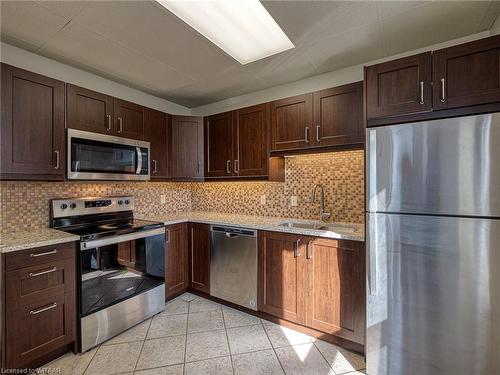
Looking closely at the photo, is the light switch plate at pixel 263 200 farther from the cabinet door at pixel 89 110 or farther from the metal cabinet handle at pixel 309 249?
the cabinet door at pixel 89 110

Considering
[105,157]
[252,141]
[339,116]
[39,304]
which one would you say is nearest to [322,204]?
[339,116]

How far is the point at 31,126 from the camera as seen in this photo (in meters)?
1.87

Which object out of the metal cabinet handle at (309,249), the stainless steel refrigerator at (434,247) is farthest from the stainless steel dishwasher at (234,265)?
the stainless steel refrigerator at (434,247)

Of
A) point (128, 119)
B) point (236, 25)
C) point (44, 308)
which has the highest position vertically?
point (236, 25)

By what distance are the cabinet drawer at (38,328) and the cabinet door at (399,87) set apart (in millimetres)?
2672

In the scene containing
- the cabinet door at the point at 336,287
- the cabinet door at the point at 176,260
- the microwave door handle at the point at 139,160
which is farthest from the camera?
the cabinet door at the point at 176,260

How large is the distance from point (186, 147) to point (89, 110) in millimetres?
1097

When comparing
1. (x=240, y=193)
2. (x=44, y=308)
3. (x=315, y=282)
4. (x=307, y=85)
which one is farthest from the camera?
(x=240, y=193)

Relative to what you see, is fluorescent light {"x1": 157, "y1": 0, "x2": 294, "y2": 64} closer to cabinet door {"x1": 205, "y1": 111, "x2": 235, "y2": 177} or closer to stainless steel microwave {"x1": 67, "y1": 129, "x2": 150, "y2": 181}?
cabinet door {"x1": 205, "y1": 111, "x2": 235, "y2": 177}

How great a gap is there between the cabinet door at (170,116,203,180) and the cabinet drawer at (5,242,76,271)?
139cm

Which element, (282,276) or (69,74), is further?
(69,74)

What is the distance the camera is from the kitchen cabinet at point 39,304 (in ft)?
5.13

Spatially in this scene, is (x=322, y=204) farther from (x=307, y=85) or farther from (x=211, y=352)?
(x=211, y=352)

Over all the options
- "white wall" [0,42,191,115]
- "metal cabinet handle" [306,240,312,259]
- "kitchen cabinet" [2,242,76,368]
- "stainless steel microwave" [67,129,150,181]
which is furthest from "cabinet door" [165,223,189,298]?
"white wall" [0,42,191,115]
